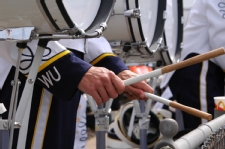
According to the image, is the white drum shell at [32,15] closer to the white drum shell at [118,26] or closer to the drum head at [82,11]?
the drum head at [82,11]

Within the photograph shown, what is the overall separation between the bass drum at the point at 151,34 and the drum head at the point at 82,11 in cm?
44

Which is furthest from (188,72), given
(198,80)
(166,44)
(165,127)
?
(165,127)

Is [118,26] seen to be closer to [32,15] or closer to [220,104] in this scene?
[220,104]

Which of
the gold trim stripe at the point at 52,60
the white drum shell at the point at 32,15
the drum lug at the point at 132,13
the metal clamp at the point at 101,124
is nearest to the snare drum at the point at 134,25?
the drum lug at the point at 132,13

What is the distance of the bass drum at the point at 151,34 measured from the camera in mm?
1722

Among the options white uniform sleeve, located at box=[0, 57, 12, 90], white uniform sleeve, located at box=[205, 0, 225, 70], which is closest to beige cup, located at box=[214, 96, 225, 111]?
white uniform sleeve, located at box=[0, 57, 12, 90]

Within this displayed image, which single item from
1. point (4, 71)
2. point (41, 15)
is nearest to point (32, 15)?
point (41, 15)

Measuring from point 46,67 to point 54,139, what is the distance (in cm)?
25

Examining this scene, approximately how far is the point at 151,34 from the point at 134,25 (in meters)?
0.33

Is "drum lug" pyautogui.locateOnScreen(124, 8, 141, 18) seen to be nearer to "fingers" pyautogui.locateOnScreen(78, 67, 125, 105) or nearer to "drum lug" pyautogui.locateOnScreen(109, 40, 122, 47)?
"drum lug" pyautogui.locateOnScreen(109, 40, 122, 47)

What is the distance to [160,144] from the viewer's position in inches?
36.0

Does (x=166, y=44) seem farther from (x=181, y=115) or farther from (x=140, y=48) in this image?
(x=181, y=115)

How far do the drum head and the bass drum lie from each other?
0.44 meters

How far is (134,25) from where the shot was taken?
170 centimetres
